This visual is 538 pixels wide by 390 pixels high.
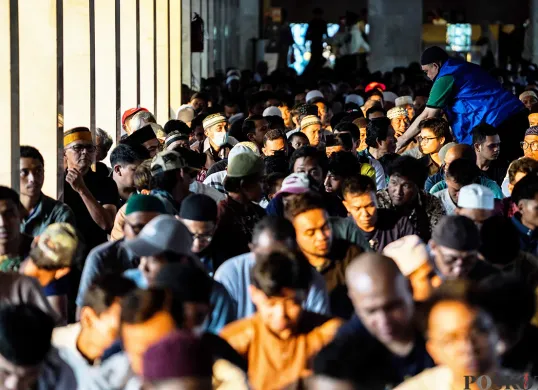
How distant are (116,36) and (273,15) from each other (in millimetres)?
28995

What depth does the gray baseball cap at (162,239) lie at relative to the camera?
24.3ft

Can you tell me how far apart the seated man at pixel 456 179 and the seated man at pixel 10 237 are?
350 cm

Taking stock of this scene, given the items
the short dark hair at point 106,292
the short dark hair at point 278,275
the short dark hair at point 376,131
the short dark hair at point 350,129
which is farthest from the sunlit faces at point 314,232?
the short dark hair at point 376,131

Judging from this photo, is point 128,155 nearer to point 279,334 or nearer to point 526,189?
point 526,189

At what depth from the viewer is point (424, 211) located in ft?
33.0

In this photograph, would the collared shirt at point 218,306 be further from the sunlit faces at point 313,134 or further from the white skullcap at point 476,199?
the sunlit faces at point 313,134

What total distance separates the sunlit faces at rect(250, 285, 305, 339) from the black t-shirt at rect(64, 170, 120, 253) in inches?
152

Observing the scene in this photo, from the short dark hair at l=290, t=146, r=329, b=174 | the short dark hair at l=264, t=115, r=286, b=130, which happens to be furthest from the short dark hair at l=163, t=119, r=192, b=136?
the short dark hair at l=290, t=146, r=329, b=174

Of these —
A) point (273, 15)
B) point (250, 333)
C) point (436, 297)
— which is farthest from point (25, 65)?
point (273, 15)

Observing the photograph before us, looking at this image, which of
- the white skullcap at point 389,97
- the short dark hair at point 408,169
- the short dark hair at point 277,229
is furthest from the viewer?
the white skullcap at point 389,97

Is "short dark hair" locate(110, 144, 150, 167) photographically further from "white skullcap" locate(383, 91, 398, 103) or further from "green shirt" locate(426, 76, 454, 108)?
"white skullcap" locate(383, 91, 398, 103)

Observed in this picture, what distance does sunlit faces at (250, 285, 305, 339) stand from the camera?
21.3 ft

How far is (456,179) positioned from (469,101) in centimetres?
470

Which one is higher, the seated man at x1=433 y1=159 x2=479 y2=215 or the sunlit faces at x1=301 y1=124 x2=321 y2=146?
the seated man at x1=433 y1=159 x2=479 y2=215
